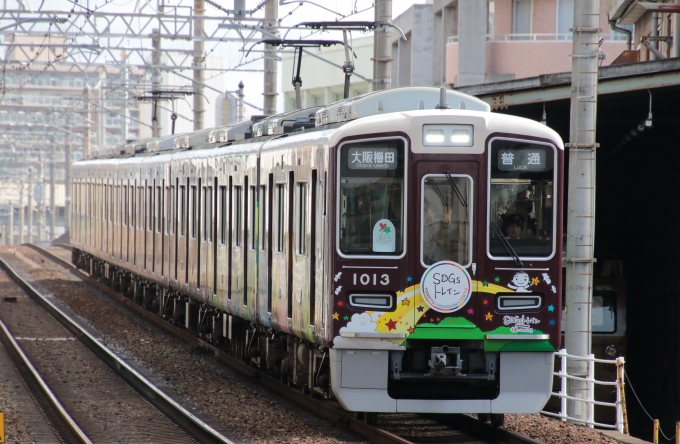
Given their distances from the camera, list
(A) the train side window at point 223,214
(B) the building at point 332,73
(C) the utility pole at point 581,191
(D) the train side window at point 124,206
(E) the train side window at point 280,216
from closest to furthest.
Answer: (C) the utility pole at point 581,191 → (E) the train side window at point 280,216 → (A) the train side window at point 223,214 → (D) the train side window at point 124,206 → (B) the building at point 332,73

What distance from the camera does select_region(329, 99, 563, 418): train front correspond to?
29.4 feet

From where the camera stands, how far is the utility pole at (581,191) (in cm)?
1030

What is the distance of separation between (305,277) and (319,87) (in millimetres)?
39175

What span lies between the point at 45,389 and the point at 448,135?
5.60 metres

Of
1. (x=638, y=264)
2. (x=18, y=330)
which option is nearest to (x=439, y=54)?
(x=638, y=264)

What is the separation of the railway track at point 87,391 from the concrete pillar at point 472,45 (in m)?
15.3

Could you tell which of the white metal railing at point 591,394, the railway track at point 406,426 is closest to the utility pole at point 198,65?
the railway track at point 406,426

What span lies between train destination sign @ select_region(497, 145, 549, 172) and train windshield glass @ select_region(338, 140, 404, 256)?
81cm

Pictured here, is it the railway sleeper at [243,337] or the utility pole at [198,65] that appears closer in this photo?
the railway sleeper at [243,337]

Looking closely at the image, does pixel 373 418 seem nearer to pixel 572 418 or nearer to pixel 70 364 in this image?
pixel 572 418

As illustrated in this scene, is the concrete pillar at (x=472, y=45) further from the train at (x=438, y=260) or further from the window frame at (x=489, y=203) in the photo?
the window frame at (x=489, y=203)

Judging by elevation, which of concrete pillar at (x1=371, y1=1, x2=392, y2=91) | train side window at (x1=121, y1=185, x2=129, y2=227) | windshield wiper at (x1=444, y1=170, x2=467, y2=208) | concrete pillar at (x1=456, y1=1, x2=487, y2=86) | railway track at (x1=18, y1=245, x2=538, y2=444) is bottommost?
railway track at (x1=18, y1=245, x2=538, y2=444)

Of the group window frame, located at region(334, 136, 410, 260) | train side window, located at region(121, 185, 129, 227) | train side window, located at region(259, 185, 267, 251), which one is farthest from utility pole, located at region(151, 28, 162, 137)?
window frame, located at region(334, 136, 410, 260)

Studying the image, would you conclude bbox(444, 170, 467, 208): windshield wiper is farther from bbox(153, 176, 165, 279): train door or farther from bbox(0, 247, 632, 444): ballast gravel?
bbox(153, 176, 165, 279): train door
